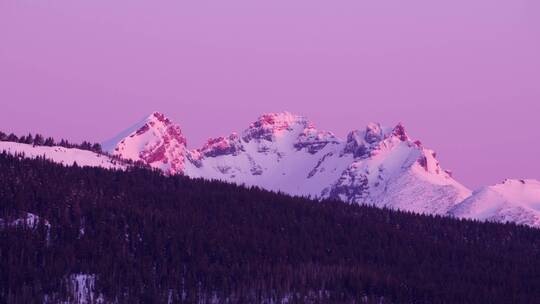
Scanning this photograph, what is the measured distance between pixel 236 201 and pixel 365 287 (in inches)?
1569

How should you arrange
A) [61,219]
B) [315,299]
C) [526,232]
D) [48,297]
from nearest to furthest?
[48,297] → [315,299] → [61,219] → [526,232]

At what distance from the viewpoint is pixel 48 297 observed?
11175 centimetres

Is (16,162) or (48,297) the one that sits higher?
(16,162)

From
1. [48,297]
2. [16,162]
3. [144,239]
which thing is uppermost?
[16,162]

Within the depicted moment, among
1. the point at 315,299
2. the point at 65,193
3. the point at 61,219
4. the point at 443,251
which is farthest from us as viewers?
the point at 443,251

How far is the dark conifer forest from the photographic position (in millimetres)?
122125

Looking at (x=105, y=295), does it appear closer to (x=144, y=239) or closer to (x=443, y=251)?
(x=144, y=239)

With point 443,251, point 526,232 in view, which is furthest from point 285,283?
point 526,232

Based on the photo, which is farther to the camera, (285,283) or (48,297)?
(285,283)

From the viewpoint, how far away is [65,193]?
147125mm

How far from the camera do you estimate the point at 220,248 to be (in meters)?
140

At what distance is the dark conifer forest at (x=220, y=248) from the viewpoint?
122m

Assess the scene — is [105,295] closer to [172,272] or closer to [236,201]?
[172,272]

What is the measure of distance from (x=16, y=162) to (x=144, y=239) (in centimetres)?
2516
